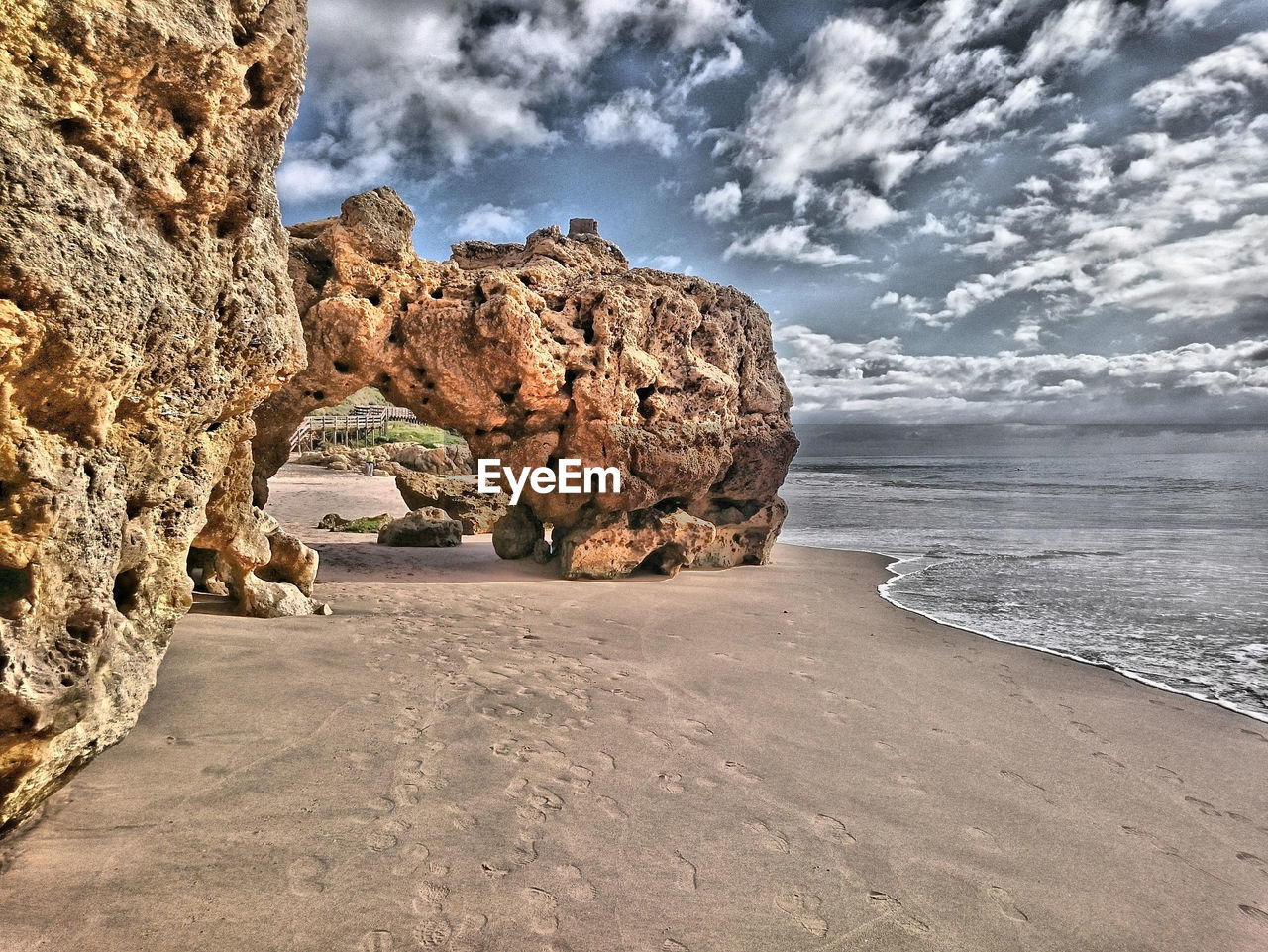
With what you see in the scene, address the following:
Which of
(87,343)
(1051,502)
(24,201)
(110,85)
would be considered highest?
(110,85)

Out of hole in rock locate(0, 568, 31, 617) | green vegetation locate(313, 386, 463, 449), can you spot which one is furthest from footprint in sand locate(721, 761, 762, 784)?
green vegetation locate(313, 386, 463, 449)

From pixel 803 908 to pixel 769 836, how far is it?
465 mm

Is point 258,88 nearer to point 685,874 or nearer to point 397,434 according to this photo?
point 685,874

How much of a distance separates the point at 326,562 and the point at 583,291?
18.9 ft

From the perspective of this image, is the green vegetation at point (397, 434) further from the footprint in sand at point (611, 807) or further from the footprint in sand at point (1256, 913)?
the footprint in sand at point (1256, 913)

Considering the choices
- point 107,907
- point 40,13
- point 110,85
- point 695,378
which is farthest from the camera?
point 695,378

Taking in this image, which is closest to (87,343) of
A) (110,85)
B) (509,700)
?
(110,85)

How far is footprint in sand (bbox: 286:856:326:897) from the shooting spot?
2.50 m

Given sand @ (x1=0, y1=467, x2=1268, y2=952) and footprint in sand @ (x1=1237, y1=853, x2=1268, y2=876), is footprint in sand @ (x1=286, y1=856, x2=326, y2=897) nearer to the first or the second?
sand @ (x1=0, y1=467, x2=1268, y2=952)

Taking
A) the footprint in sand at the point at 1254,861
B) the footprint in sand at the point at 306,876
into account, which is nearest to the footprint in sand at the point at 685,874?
the footprint in sand at the point at 306,876

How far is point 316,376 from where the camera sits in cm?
855

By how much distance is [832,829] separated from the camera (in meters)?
3.19

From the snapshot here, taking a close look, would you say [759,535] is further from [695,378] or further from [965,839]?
[965,839]

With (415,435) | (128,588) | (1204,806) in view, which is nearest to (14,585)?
(128,588)
